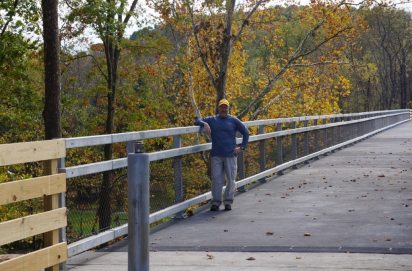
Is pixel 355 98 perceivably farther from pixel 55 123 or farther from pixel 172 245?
pixel 172 245

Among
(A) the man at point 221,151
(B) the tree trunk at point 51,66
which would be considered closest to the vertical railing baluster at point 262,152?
(A) the man at point 221,151

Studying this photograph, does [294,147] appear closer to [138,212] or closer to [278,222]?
[278,222]

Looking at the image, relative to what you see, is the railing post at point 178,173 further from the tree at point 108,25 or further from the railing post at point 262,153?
the tree at point 108,25

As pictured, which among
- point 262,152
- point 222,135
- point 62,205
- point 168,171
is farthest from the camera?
point 262,152

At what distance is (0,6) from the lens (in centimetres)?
2569

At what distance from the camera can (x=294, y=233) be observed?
31.0 ft

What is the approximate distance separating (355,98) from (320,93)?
4630 centimetres

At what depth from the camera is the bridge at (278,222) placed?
7.66m

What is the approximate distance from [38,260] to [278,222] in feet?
14.9

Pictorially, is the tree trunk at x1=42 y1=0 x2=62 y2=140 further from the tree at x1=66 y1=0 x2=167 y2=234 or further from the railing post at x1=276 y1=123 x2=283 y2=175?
the tree at x1=66 y1=0 x2=167 y2=234

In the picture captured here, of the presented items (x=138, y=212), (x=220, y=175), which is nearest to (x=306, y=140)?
(x=220, y=175)

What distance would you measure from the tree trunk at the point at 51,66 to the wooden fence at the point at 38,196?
11.8 metres

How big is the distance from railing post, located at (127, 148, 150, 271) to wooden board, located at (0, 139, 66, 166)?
170 centimetres

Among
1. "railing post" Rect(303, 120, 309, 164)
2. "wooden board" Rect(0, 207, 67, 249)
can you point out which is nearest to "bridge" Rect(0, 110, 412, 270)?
"wooden board" Rect(0, 207, 67, 249)
